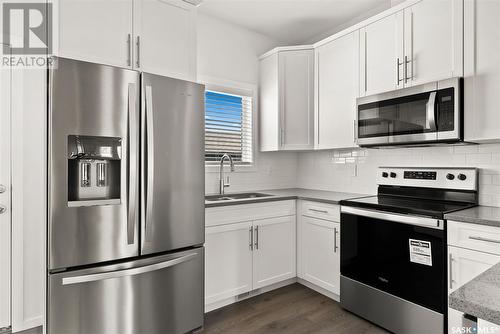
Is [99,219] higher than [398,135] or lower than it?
lower

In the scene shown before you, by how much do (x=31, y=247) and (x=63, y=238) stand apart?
711 mm

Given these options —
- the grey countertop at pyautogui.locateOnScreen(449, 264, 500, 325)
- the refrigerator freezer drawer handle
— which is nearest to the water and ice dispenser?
the refrigerator freezer drawer handle

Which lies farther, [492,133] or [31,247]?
[31,247]

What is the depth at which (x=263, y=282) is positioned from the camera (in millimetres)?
2771

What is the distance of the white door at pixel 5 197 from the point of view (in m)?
2.00

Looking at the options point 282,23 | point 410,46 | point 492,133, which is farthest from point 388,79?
point 282,23

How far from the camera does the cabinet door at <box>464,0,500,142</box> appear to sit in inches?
73.9

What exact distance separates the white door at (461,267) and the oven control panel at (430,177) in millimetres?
657

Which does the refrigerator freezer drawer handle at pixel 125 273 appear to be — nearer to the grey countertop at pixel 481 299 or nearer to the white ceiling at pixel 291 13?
the grey countertop at pixel 481 299

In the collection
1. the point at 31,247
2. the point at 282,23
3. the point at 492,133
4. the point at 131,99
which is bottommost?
the point at 31,247

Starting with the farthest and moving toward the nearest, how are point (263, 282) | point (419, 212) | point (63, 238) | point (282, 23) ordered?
point (282, 23), point (263, 282), point (419, 212), point (63, 238)

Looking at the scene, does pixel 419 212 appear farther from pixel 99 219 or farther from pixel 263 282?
pixel 99 219

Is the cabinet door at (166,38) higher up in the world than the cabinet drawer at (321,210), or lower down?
higher up

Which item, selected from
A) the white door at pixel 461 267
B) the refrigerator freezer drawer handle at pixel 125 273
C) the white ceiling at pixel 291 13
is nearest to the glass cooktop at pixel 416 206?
the white door at pixel 461 267
